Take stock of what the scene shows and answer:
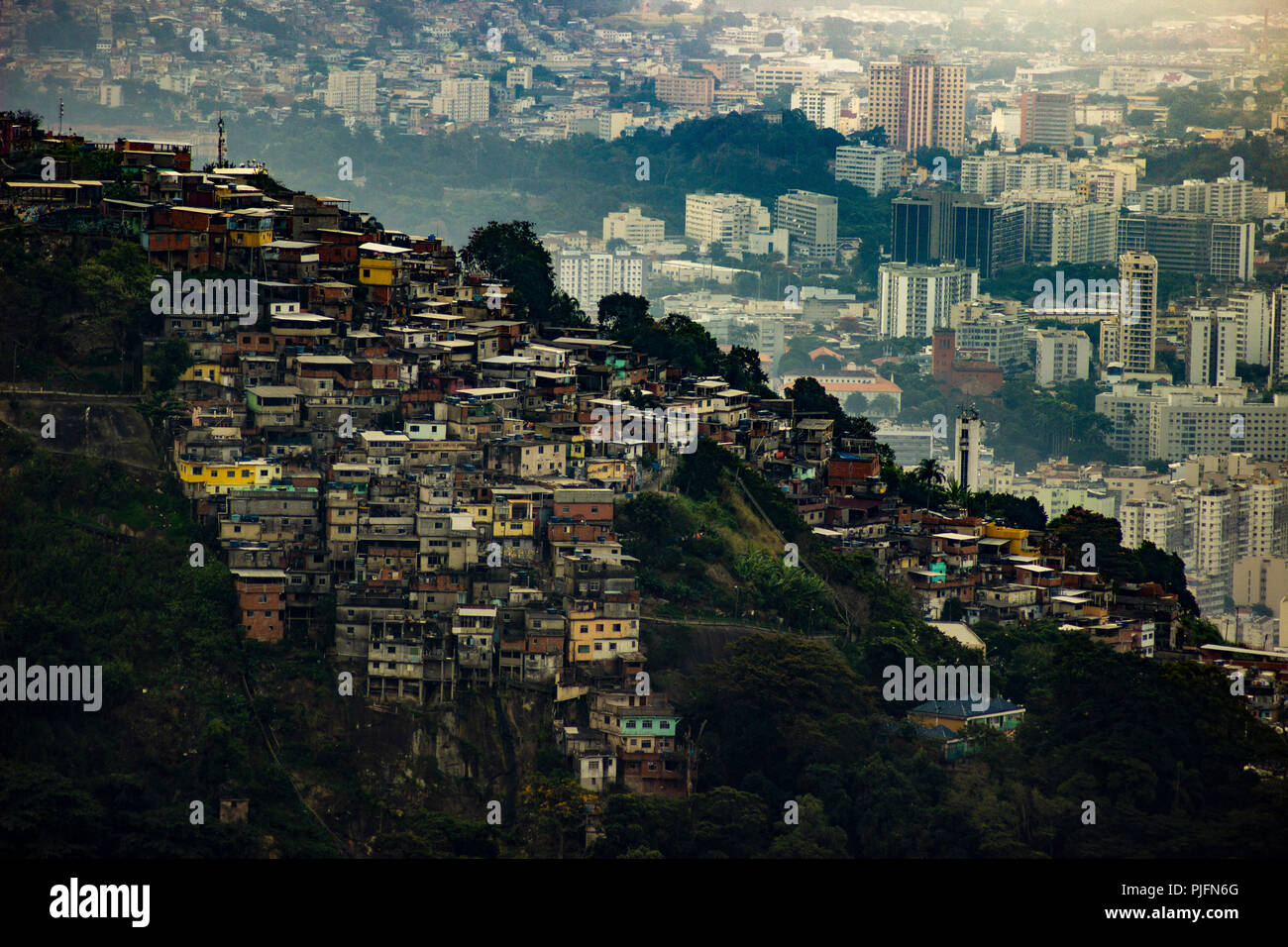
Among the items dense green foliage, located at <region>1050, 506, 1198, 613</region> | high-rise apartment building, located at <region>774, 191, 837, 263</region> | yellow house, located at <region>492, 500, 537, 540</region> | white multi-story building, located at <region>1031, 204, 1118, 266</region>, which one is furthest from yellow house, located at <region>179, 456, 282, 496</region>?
white multi-story building, located at <region>1031, 204, 1118, 266</region>

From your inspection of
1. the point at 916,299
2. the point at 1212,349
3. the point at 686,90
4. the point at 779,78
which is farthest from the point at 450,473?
the point at 779,78

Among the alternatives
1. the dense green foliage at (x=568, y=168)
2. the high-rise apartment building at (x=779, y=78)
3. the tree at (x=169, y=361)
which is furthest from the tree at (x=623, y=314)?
the high-rise apartment building at (x=779, y=78)

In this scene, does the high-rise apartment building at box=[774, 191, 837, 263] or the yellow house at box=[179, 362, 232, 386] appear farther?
the high-rise apartment building at box=[774, 191, 837, 263]

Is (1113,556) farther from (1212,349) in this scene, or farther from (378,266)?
(1212,349)

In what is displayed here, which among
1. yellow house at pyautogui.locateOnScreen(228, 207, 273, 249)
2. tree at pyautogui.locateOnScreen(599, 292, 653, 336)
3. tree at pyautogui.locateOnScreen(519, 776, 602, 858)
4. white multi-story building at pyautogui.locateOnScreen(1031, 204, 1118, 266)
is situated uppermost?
white multi-story building at pyautogui.locateOnScreen(1031, 204, 1118, 266)

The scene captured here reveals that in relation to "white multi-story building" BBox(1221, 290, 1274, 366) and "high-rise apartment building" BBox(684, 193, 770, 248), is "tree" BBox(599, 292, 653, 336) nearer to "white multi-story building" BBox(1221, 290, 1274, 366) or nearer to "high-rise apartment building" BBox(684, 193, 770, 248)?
"white multi-story building" BBox(1221, 290, 1274, 366)

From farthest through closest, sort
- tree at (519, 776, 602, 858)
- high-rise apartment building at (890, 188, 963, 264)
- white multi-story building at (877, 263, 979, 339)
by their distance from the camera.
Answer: high-rise apartment building at (890, 188, 963, 264) < white multi-story building at (877, 263, 979, 339) < tree at (519, 776, 602, 858)

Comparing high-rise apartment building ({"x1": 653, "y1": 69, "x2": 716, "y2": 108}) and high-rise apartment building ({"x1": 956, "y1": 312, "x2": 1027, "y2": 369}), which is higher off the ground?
high-rise apartment building ({"x1": 653, "y1": 69, "x2": 716, "y2": 108})
